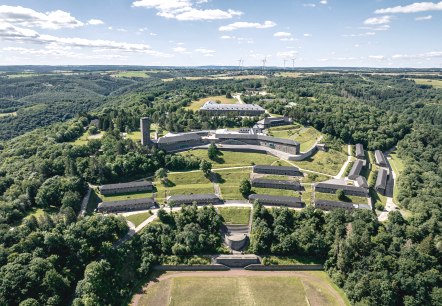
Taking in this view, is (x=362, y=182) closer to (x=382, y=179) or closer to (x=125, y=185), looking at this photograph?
(x=382, y=179)

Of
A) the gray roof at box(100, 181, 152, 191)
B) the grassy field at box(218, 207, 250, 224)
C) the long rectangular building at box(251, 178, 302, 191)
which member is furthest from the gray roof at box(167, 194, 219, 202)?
the long rectangular building at box(251, 178, 302, 191)

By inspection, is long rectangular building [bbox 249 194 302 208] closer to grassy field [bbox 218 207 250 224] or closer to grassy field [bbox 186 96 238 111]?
grassy field [bbox 218 207 250 224]

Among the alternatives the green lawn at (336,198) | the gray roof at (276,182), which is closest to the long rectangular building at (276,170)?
the gray roof at (276,182)

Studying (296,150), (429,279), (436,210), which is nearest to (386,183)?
(436,210)

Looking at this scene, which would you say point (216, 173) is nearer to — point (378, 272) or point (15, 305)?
point (378, 272)

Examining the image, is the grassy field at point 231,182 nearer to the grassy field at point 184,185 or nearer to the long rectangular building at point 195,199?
the long rectangular building at point 195,199

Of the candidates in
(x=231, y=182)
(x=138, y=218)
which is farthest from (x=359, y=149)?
(x=138, y=218)
